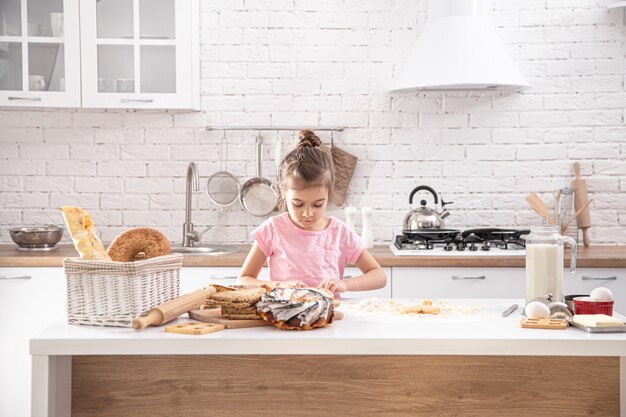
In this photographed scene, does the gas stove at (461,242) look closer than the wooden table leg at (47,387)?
No

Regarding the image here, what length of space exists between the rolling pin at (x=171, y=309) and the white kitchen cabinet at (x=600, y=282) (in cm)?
213

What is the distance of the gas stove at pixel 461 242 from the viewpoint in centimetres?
402

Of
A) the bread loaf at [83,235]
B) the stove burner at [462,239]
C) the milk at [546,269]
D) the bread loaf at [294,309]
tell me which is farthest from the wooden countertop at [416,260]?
the bread loaf at [294,309]

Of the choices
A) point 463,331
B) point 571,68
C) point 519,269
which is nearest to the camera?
point 463,331

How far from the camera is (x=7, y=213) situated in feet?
14.9

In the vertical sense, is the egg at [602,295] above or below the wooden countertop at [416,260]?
above

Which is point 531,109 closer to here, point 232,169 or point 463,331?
point 232,169

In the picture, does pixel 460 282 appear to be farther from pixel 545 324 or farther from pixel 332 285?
pixel 545 324

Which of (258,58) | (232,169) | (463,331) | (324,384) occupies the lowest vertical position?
(324,384)

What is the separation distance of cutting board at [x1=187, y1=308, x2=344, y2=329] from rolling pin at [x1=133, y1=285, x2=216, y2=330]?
0.03 metres

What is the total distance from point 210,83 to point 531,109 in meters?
1.73

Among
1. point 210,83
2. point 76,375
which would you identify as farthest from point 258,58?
point 76,375

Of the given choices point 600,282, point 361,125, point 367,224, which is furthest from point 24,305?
point 600,282

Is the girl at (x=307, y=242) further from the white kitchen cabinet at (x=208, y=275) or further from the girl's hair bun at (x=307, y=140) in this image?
the white kitchen cabinet at (x=208, y=275)
